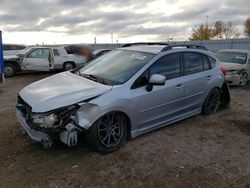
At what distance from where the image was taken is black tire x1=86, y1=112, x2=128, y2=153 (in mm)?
4289

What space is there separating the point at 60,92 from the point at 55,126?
0.55 metres

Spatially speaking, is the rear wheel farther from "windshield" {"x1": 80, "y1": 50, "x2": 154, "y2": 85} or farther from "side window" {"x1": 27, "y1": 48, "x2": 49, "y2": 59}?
"windshield" {"x1": 80, "y1": 50, "x2": 154, "y2": 85}

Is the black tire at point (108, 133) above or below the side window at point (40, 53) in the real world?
below

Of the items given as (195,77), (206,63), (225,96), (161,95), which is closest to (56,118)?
(161,95)

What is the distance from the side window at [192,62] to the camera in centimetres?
582

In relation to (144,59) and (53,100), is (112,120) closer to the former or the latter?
(53,100)

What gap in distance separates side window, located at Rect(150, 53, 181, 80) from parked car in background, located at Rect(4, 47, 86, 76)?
1103 cm

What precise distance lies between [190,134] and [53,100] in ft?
8.72

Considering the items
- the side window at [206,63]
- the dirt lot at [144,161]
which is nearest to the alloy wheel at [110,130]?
the dirt lot at [144,161]

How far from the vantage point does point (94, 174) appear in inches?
152

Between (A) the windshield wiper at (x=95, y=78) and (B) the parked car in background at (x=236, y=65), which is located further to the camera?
(B) the parked car in background at (x=236, y=65)

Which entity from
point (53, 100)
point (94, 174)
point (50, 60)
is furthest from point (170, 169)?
point (50, 60)

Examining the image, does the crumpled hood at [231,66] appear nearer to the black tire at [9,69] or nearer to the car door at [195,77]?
the car door at [195,77]

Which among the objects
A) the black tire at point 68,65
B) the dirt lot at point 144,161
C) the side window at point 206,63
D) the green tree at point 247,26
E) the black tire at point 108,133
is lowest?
the dirt lot at point 144,161
